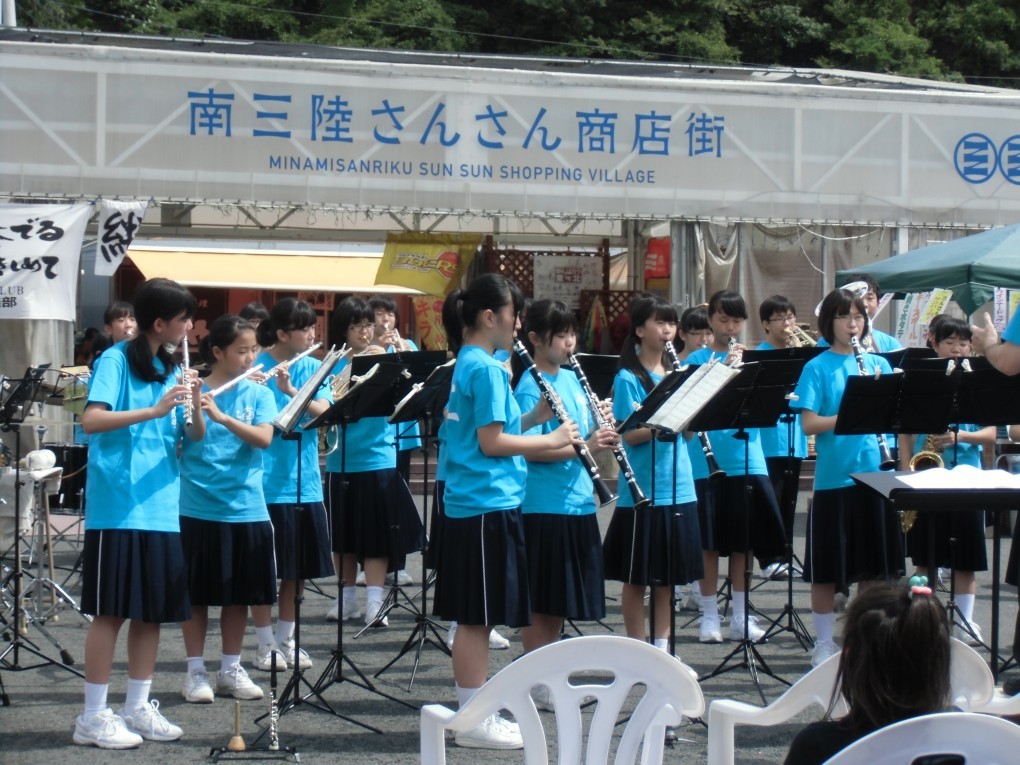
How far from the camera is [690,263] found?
13680mm

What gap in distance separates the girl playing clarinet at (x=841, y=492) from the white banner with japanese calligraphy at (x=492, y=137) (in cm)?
727

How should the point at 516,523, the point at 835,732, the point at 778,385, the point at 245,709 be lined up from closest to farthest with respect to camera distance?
the point at 835,732 → the point at 516,523 → the point at 245,709 → the point at 778,385

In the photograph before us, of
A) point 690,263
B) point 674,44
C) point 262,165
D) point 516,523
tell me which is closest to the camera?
point 516,523

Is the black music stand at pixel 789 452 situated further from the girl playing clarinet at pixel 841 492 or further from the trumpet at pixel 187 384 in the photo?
the trumpet at pixel 187 384

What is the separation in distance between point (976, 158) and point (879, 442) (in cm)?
896

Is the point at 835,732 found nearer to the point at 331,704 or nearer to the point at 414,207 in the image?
the point at 331,704

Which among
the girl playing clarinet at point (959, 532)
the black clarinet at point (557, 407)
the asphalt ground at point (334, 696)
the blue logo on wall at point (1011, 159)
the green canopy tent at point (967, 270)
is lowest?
the asphalt ground at point (334, 696)

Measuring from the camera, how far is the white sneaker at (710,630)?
710cm

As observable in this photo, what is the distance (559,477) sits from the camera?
5480mm

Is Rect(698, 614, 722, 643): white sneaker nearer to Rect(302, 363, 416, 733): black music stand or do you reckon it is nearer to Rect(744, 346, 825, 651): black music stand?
Rect(744, 346, 825, 651): black music stand

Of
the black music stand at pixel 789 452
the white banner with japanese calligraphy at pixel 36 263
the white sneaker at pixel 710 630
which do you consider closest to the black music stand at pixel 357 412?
the black music stand at pixel 789 452

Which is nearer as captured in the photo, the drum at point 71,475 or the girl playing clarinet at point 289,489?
the girl playing clarinet at point 289,489

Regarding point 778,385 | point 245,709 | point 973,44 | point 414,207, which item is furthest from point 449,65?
point 973,44

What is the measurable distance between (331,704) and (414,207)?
312 inches
